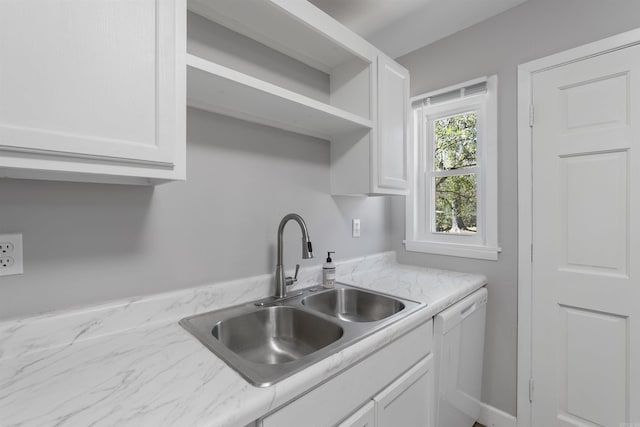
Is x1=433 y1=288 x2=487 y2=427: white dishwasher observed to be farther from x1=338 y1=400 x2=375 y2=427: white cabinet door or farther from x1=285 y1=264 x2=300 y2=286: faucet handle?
x1=285 y1=264 x2=300 y2=286: faucet handle

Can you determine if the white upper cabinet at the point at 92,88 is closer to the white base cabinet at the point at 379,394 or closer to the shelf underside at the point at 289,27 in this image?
the shelf underside at the point at 289,27

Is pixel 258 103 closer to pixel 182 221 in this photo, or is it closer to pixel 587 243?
pixel 182 221

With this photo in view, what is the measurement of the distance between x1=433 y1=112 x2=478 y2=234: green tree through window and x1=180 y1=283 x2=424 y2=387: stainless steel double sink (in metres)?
0.94

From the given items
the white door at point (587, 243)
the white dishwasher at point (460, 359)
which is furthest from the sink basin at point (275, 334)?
the white door at point (587, 243)

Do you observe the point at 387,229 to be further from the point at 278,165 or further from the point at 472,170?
the point at 278,165

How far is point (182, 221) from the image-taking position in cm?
120

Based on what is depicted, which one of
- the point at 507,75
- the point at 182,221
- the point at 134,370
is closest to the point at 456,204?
the point at 507,75

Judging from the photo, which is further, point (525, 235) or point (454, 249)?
point (454, 249)

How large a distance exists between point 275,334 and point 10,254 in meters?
0.92

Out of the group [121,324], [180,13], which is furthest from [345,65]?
[121,324]

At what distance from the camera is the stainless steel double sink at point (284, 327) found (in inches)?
40.2

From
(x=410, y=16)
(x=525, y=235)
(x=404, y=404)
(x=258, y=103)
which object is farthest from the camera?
(x=410, y=16)

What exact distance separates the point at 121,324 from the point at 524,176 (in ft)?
6.80

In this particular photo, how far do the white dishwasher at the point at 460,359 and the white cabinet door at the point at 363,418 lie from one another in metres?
0.50
